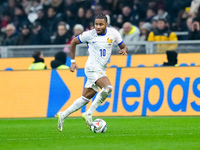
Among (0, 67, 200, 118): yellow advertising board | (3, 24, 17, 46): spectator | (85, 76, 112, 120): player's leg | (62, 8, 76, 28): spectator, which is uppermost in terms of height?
(62, 8, 76, 28): spectator

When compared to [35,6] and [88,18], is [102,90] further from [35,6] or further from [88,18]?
[35,6]

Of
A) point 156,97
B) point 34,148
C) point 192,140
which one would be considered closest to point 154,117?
point 156,97

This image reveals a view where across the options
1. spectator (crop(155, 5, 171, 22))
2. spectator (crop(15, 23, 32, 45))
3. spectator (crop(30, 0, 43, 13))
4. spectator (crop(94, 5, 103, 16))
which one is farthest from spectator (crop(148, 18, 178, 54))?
spectator (crop(30, 0, 43, 13))

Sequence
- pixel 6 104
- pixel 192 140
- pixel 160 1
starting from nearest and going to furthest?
pixel 192 140 < pixel 6 104 < pixel 160 1

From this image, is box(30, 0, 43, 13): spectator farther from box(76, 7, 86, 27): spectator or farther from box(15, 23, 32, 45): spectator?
box(76, 7, 86, 27): spectator

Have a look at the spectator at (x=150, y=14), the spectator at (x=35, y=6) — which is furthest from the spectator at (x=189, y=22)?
the spectator at (x=35, y=6)

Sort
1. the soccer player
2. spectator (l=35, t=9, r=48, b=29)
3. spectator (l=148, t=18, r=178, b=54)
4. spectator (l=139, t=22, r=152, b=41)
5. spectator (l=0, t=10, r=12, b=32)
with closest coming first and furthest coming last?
the soccer player < spectator (l=148, t=18, r=178, b=54) < spectator (l=139, t=22, r=152, b=41) < spectator (l=35, t=9, r=48, b=29) < spectator (l=0, t=10, r=12, b=32)

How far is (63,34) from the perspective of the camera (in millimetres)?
21234

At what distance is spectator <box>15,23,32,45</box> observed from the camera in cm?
2227

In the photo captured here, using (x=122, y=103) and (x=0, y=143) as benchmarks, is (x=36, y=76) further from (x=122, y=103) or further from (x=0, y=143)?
(x=0, y=143)

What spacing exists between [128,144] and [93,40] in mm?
2902

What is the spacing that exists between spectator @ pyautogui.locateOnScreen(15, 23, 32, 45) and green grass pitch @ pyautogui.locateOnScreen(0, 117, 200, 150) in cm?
1023

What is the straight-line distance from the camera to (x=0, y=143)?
30.3ft

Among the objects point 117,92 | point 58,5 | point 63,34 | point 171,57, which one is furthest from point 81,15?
point 117,92
